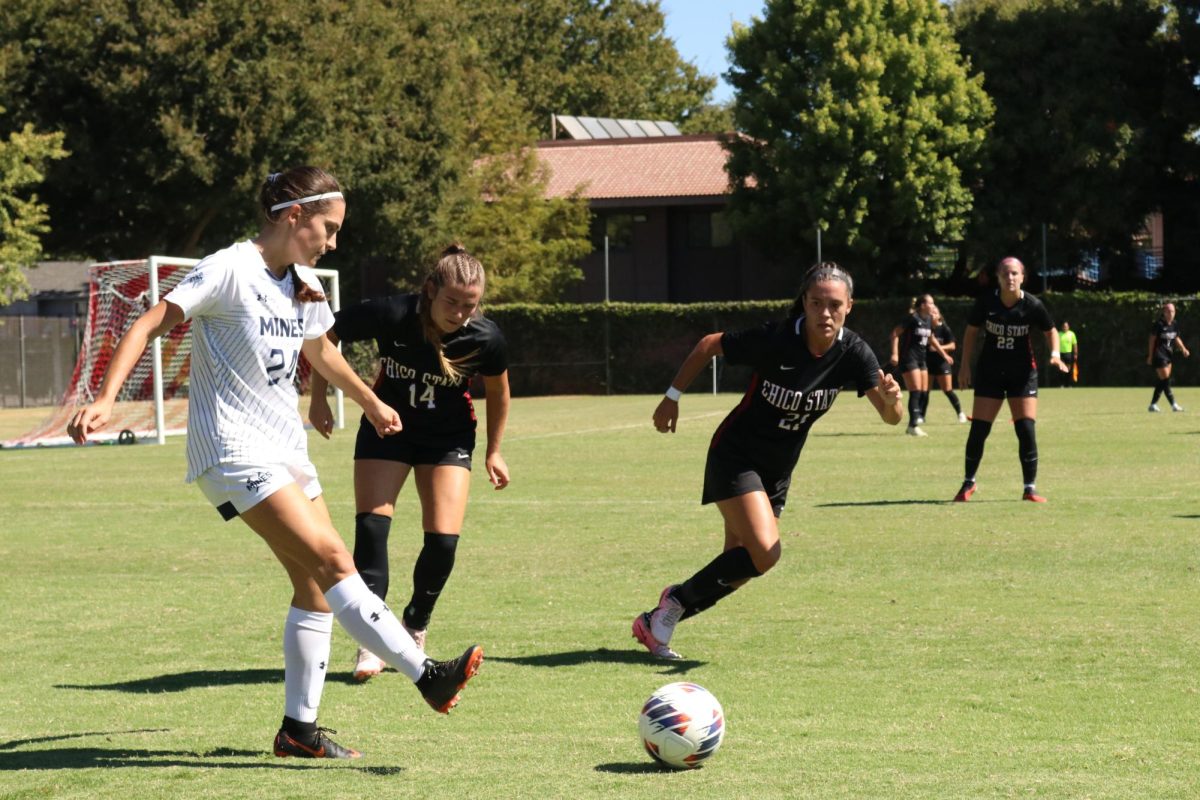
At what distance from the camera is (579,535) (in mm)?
12586

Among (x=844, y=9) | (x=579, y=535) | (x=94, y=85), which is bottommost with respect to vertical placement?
(x=579, y=535)

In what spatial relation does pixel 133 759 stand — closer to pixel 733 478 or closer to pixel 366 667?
pixel 366 667

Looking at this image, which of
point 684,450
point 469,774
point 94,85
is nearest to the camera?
point 469,774

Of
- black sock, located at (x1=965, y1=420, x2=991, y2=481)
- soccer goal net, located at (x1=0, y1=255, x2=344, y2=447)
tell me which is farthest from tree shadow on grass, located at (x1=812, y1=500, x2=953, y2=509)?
soccer goal net, located at (x1=0, y1=255, x2=344, y2=447)

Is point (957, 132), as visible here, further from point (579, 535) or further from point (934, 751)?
point (934, 751)

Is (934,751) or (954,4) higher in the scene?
(954,4)

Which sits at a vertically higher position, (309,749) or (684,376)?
(684,376)

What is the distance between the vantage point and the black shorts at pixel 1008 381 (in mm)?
14008

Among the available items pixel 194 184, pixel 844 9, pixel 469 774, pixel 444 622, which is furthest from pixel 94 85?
pixel 469 774

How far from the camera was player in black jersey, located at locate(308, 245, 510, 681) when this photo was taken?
7.23 m

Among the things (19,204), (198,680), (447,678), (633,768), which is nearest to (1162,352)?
(19,204)

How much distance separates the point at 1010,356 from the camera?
553 inches

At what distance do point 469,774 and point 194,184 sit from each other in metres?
37.5

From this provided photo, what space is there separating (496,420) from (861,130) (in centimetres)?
4233
